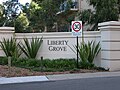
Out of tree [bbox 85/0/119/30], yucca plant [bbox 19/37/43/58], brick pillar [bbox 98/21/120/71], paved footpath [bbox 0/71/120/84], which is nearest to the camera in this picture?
paved footpath [bbox 0/71/120/84]

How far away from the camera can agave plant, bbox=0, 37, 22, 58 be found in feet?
62.3

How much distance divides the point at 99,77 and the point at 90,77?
1.26ft

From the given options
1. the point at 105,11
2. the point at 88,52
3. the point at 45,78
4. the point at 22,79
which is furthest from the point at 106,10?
the point at 22,79

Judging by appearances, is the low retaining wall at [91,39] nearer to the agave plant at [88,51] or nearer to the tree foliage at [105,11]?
the agave plant at [88,51]

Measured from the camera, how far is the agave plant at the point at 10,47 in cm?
1900

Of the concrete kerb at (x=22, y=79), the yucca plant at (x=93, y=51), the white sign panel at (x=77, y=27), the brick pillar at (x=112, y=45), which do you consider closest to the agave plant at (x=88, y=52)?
the yucca plant at (x=93, y=51)

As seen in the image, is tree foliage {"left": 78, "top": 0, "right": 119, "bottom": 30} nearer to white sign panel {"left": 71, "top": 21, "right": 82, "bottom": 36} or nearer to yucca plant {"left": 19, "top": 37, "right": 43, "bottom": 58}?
yucca plant {"left": 19, "top": 37, "right": 43, "bottom": 58}

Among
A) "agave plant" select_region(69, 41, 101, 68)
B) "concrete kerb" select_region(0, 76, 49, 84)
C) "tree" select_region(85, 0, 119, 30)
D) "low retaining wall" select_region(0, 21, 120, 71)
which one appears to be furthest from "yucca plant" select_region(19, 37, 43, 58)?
"concrete kerb" select_region(0, 76, 49, 84)

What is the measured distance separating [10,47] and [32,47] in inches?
52.2

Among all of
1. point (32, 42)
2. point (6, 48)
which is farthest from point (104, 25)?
point (6, 48)

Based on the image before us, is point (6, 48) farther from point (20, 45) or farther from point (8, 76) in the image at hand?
point (8, 76)

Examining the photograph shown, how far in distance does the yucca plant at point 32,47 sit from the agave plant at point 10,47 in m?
Result: 0.43

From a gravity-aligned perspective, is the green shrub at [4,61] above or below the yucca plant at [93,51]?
below

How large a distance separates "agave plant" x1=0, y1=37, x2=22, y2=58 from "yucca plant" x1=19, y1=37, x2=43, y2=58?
43 cm
